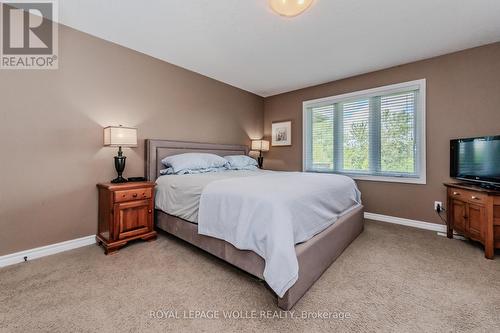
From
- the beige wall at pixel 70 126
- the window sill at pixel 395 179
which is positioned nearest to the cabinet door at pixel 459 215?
the window sill at pixel 395 179

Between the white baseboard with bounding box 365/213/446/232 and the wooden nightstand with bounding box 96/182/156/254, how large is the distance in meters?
3.29

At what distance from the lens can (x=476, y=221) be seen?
7.32 feet

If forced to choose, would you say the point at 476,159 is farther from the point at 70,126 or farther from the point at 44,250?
the point at 44,250

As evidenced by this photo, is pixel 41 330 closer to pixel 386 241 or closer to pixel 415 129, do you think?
pixel 386 241

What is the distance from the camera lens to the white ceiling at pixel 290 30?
2.03 meters

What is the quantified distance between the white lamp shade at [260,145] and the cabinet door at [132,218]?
2617mm

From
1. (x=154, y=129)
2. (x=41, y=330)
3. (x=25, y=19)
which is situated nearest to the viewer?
(x=41, y=330)

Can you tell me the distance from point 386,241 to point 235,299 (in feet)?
6.63

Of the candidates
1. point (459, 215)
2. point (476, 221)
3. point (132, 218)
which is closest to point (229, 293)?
point (132, 218)

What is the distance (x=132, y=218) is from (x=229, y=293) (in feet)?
4.69


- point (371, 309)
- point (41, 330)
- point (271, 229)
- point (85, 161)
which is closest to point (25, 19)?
point (85, 161)

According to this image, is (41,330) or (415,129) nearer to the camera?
(41,330)

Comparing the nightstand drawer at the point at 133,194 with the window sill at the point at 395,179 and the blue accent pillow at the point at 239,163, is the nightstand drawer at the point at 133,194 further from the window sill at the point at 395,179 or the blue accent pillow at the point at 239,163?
the window sill at the point at 395,179

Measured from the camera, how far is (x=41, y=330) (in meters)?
1.25
